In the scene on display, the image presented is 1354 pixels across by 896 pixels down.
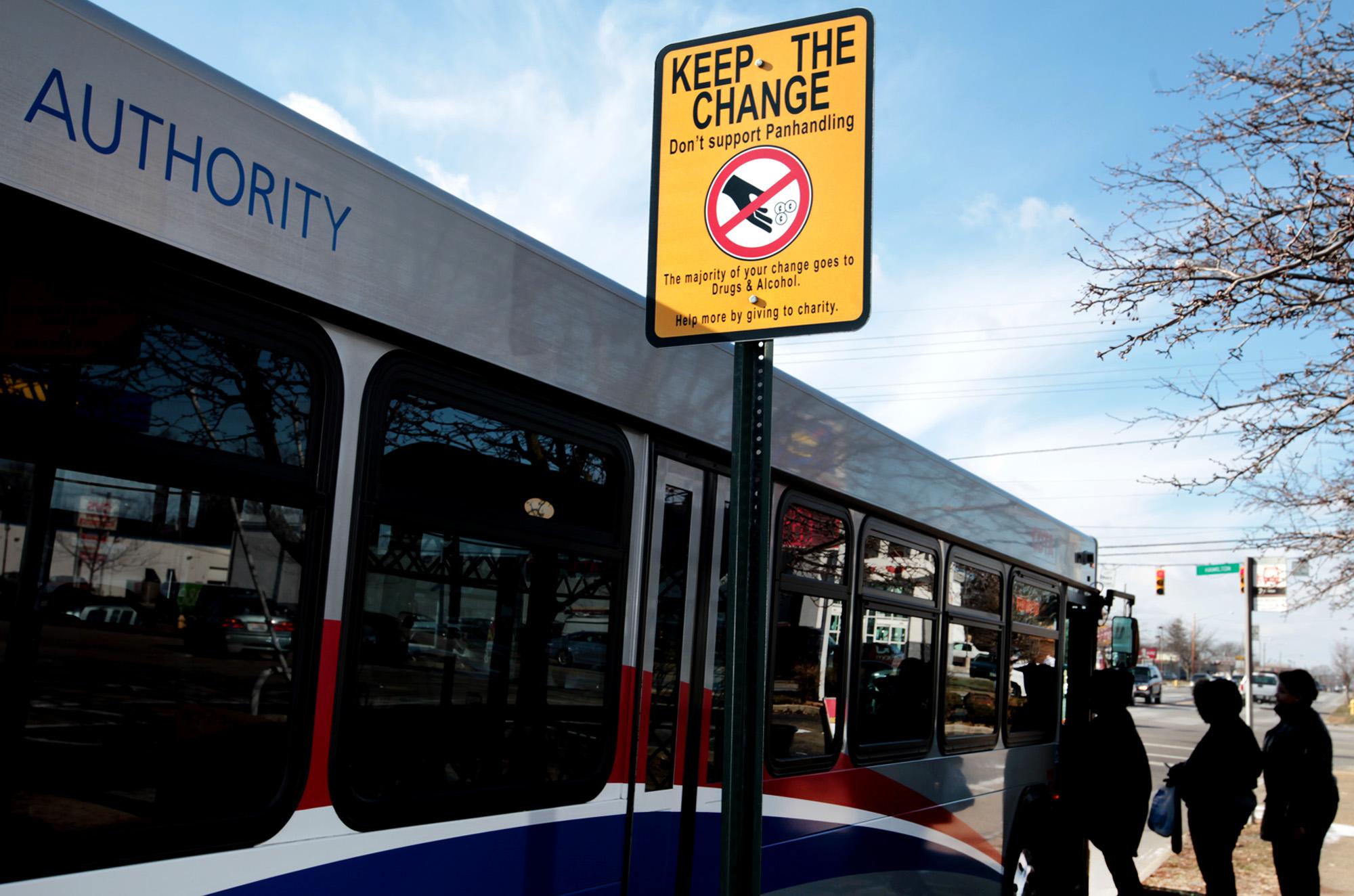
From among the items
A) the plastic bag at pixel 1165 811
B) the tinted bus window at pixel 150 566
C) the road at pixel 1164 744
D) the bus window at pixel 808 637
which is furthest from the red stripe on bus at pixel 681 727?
the road at pixel 1164 744

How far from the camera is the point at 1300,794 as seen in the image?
7.16m

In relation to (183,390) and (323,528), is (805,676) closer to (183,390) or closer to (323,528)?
(323,528)

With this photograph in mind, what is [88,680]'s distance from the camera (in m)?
2.08

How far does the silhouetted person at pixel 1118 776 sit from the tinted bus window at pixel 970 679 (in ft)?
2.14

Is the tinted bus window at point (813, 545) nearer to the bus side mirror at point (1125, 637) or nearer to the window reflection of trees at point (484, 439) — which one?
the window reflection of trees at point (484, 439)

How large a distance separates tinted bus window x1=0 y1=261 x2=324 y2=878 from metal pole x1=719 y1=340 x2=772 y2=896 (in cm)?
98

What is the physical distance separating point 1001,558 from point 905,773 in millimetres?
1990

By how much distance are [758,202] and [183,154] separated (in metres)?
1.29

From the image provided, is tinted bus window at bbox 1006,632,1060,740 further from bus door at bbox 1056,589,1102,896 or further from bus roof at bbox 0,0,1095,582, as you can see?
bus roof at bbox 0,0,1095,582

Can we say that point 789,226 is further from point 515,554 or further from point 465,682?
point 465,682

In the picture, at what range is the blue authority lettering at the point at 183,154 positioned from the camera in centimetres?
208

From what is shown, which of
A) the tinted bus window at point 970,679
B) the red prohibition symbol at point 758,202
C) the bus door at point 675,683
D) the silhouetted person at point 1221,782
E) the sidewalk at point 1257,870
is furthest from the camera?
the sidewalk at point 1257,870

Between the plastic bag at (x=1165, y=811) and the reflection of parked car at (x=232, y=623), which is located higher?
the reflection of parked car at (x=232, y=623)

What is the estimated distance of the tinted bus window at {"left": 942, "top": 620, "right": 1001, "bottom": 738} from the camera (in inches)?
245
